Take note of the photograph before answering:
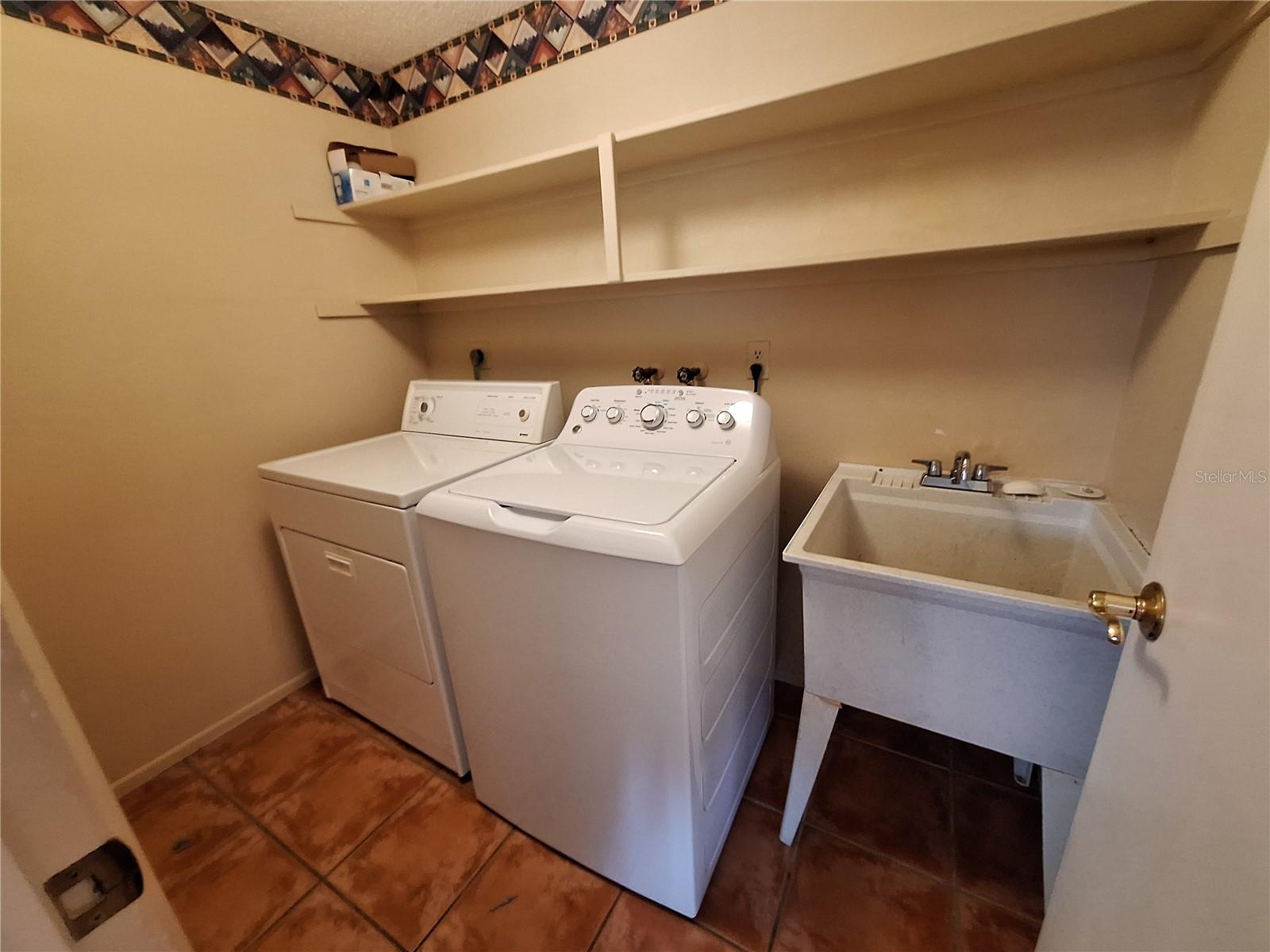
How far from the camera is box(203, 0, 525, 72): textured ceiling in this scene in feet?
4.87

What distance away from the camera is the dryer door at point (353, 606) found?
4.36 feet

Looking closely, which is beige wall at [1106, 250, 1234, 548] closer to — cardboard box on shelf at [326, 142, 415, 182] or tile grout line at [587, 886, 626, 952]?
tile grout line at [587, 886, 626, 952]

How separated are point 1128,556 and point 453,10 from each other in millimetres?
2302

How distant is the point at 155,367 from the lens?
145cm

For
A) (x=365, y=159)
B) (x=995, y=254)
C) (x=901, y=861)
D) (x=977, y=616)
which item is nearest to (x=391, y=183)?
(x=365, y=159)

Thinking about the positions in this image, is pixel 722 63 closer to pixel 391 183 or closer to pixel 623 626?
pixel 391 183

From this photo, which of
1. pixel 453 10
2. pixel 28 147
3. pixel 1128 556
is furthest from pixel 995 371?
pixel 28 147

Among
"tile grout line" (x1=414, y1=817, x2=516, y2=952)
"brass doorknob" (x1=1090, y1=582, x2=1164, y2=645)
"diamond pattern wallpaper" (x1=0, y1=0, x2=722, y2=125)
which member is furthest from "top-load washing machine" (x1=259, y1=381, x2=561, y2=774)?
"brass doorknob" (x1=1090, y1=582, x2=1164, y2=645)

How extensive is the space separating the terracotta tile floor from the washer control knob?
1.11 m

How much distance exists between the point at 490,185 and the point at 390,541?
1.19 metres

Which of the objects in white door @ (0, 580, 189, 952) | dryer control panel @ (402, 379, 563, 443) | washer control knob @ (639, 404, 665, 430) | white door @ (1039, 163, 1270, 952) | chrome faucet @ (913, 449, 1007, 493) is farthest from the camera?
dryer control panel @ (402, 379, 563, 443)

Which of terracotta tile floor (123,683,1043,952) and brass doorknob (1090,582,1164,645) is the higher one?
brass doorknob (1090,582,1164,645)

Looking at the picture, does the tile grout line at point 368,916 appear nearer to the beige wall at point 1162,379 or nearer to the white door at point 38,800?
the white door at point 38,800

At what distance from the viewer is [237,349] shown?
5.29 ft
